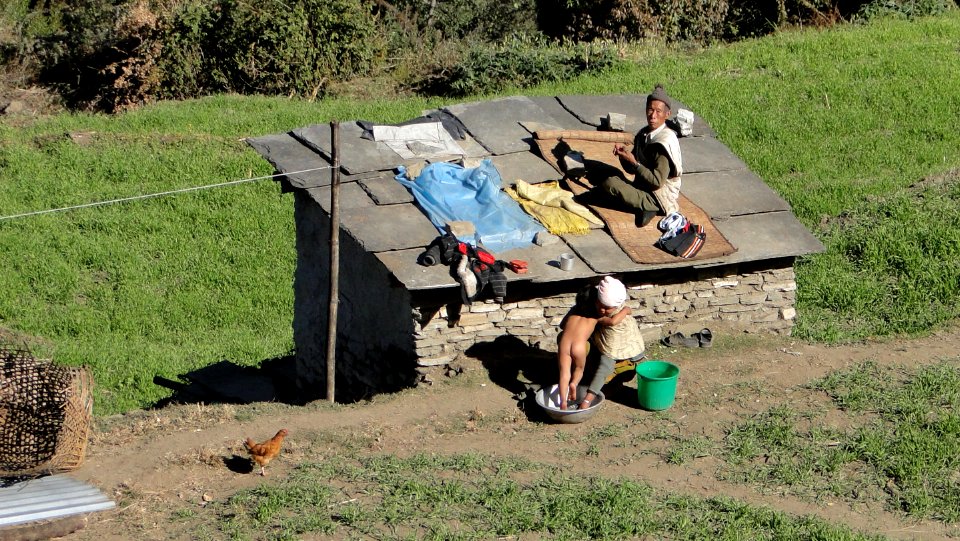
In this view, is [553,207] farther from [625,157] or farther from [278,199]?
[278,199]

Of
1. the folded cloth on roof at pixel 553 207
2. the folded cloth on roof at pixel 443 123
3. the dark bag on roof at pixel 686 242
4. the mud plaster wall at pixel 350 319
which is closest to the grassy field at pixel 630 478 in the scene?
the mud plaster wall at pixel 350 319

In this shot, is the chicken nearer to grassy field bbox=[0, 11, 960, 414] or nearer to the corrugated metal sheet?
the corrugated metal sheet

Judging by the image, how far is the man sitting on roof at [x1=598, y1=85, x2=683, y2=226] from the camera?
9305mm

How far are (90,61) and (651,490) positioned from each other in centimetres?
1828

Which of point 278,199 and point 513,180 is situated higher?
point 513,180

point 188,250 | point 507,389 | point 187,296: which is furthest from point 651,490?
point 188,250

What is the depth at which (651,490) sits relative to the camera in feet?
24.7

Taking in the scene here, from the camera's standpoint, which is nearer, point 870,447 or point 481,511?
point 481,511

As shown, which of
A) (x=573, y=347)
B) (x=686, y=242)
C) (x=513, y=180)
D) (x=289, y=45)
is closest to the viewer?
(x=573, y=347)

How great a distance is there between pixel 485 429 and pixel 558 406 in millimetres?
582

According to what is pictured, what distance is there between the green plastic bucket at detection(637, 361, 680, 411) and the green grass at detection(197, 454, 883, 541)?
1230 mm

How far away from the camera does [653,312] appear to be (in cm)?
993

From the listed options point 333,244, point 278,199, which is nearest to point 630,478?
point 333,244

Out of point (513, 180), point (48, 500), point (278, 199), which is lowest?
point (278, 199)
